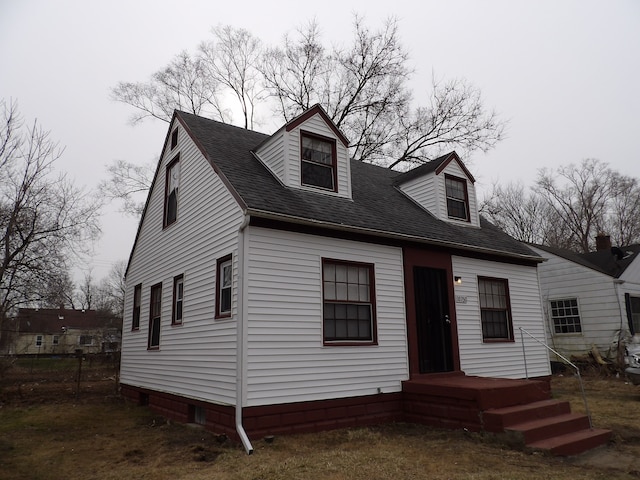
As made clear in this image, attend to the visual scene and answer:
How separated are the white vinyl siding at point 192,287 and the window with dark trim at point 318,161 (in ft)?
6.59

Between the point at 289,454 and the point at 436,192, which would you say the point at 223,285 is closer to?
the point at 289,454

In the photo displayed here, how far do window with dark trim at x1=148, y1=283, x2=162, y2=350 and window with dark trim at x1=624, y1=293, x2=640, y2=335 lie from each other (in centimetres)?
1618

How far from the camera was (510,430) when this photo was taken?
6496 millimetres

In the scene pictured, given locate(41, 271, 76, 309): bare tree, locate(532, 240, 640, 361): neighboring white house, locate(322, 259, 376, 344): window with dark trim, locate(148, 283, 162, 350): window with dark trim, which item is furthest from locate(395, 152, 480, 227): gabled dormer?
locate(41, 271, 76, 309): bare tree

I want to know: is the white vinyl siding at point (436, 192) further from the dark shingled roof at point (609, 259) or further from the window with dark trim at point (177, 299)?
the dark shingled roof at point (609, 259)

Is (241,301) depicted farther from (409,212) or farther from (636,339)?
(636,339)

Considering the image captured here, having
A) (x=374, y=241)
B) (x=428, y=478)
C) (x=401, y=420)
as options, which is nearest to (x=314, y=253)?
(x=374, y=241)

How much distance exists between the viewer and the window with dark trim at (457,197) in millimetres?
12180

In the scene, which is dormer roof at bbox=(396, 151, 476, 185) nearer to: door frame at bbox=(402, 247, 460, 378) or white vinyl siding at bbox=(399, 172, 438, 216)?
white vinyl siding at bbox=(399, 172, 438, 216)

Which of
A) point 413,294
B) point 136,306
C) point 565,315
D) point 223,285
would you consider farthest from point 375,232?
point 565,315

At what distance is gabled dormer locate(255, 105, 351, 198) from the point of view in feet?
30.3

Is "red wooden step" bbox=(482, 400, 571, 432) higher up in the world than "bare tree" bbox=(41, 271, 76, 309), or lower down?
lower down

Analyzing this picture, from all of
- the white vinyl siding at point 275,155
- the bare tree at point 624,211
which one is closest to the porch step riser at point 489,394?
the white vinyl siding at point 275,155

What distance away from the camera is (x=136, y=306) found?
12.8 meters
